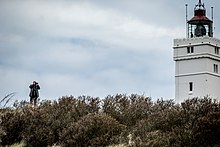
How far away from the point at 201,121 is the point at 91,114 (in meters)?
4.31

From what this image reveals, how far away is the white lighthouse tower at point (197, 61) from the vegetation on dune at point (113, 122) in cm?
6038

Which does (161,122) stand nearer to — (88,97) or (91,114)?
(91,114)

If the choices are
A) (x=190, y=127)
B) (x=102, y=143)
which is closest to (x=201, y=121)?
(x=190, y=127)

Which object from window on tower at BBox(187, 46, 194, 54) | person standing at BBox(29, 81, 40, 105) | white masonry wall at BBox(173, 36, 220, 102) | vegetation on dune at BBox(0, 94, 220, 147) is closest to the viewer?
vegetation on dune at BBox(0, 94, 220, 147)

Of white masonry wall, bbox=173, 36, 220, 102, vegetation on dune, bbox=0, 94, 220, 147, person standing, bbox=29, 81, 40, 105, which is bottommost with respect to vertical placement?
vegetation on dune, bbox=0, 94, 220, 147

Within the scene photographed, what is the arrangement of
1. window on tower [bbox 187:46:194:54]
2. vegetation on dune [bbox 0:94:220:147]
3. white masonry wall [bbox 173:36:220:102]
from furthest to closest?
1. window on tower [bbox 187:46:194:54]
2. white masonry wall [bbox 173:36:220:102]
3. vegetation on dune [bbox 0:94:220:147]

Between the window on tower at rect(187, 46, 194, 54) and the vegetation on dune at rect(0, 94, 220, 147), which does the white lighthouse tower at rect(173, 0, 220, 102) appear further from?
the vegetation on dune at rect(0, 94, 220, 147)

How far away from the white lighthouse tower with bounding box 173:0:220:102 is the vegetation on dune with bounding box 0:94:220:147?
60381 millimetres

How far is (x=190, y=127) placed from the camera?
19.5 m

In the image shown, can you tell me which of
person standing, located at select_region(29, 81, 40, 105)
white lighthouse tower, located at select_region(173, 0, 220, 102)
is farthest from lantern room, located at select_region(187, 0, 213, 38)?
person standing, located at select_region(29, 81, 40, 105)

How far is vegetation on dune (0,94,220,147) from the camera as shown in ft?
63.5

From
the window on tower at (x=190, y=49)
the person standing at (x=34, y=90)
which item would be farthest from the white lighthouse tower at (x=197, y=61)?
the person standing at (x=34, y=90)

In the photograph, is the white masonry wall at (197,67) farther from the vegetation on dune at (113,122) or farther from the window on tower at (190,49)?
the vegetation on dune at (113,122)

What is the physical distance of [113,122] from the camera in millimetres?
21781
